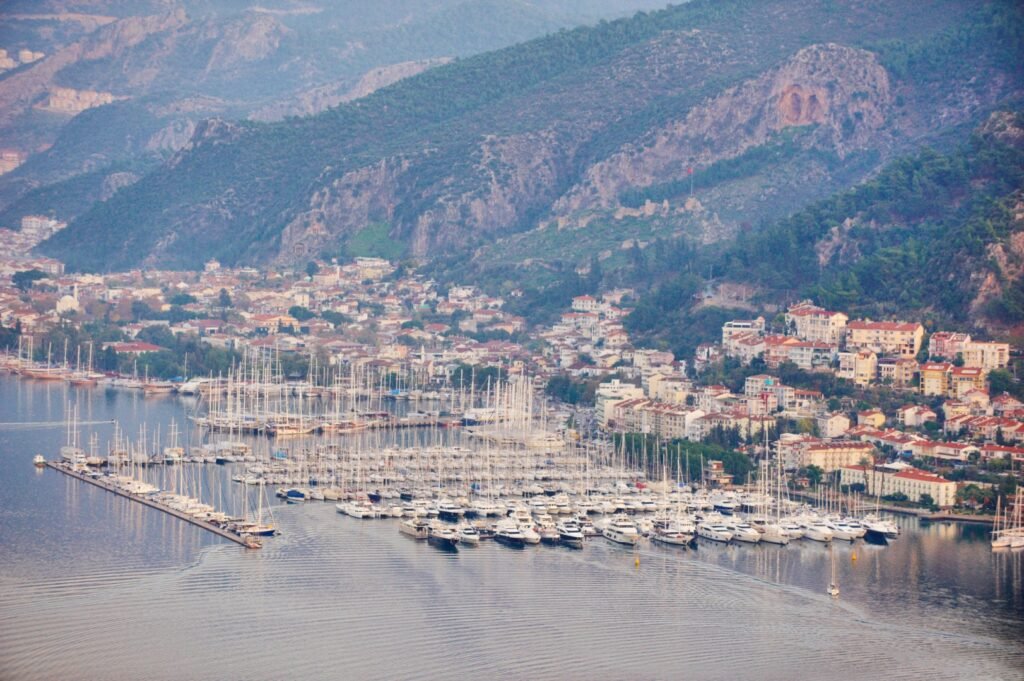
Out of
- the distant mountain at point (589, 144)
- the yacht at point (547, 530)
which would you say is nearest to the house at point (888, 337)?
the yacht at point (547, 530)

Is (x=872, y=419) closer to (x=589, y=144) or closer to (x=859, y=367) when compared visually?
(x=859, y=367)

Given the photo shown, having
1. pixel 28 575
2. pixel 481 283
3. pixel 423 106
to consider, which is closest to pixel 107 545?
pixel 28 575

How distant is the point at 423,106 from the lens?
108 m

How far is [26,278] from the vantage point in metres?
82.1

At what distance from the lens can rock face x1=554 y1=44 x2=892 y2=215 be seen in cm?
8712

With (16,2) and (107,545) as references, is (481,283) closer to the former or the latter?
(107,545)

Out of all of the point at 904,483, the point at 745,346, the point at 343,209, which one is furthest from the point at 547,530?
the point at 343,209

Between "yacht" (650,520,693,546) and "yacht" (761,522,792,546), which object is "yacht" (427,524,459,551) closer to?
"yacht" (650,520,693,546)

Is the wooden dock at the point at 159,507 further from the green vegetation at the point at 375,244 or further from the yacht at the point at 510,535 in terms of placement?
the green vegetation at the point at 375,244

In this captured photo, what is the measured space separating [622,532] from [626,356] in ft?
73.0

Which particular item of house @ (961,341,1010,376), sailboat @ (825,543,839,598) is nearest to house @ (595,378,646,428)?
house @ (961,341,1010,376)

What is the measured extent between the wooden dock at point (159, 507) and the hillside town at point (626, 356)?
39.8 feet

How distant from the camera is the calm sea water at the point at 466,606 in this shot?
1265 inches

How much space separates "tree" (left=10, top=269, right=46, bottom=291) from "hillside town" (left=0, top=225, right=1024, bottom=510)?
4.7 inches
